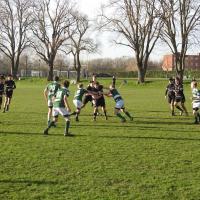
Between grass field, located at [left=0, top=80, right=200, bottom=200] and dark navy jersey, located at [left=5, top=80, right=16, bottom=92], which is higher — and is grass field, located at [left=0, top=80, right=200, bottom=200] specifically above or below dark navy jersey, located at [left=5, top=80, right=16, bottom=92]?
below

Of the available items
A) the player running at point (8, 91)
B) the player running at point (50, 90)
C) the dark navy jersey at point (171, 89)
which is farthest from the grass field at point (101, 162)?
the player running at point (8, 91)

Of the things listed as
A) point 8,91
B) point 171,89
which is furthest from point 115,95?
point 8,91

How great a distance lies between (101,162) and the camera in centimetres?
948

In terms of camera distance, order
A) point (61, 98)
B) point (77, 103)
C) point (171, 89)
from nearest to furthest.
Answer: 1. point (61, 98)
2. point (77, 103)
3. point (171, 89)

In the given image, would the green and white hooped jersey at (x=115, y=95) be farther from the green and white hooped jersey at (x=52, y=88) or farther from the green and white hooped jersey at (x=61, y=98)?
the green and white hooped jersey at (x=61, y=98)

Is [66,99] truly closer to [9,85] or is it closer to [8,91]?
[8,91]

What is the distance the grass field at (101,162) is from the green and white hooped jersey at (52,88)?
1.21 meters

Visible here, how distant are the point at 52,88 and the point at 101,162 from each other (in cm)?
599

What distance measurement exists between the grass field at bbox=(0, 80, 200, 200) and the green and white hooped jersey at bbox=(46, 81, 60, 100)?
121 cm

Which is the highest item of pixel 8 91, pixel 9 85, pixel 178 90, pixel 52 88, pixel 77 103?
pixel 52 88

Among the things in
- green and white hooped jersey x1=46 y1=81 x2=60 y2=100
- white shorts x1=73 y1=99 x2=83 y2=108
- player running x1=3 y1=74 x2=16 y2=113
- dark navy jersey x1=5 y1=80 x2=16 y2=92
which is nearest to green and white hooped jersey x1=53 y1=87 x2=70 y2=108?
green and white hooped jersey x1=46 y1=81 x2=60 y2=100

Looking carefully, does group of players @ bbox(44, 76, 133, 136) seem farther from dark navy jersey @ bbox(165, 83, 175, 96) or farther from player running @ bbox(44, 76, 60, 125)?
dark navy jersey @ bbox(165, 83, 175, 96)

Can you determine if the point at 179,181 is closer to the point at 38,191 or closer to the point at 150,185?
the point at 150,185

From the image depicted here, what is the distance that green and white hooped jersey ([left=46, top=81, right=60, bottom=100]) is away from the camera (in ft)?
48.3
